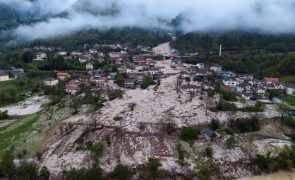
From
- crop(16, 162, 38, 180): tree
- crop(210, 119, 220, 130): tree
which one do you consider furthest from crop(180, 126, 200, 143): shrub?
crop(16, 162, 38, 180): tree

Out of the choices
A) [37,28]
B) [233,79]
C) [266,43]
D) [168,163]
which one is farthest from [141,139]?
[37,28]

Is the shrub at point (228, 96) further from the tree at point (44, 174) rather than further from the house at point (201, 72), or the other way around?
the tree at point (44, 174)

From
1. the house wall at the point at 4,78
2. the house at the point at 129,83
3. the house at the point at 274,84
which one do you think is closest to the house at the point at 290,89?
the house at the point at 274,84

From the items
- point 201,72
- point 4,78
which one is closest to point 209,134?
point 201,72

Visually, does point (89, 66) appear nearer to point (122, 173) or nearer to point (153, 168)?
point (153, 168)

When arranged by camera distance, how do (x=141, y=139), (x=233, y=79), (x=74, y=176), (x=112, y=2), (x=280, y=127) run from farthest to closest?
(x=112, y=2)
(x=233, y=79)
(x=280, y=127)
(x=141, y=139)
(x=74, y=176)

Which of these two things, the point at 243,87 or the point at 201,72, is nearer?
the point at 243,87

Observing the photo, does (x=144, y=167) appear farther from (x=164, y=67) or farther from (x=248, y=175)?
(x=164, y=67)
